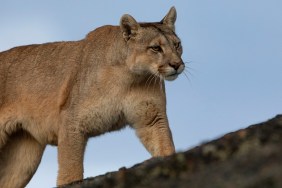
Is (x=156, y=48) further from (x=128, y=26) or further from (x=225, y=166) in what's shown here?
(x=225, y=166)

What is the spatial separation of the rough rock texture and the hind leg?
8.45 m

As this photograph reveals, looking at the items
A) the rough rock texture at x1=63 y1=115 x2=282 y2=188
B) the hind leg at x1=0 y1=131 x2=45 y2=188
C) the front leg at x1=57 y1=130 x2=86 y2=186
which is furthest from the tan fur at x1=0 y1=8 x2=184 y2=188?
the rough rock texture at x1=63 y1=115 x2=282 y2=188

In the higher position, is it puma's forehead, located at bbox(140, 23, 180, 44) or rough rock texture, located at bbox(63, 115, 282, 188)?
puma's forehead, located at bbox(140, 23, 180, 44)

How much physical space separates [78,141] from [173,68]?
7.81ft

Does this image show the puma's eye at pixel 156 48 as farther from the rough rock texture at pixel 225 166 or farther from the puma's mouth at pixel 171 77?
the rough rock texture at pixel 225 166

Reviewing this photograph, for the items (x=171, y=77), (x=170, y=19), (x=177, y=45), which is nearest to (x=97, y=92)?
(x=171, y=77)

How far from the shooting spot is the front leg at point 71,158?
1252 centimetres

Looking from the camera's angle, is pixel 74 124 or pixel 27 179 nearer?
pixel 74 124

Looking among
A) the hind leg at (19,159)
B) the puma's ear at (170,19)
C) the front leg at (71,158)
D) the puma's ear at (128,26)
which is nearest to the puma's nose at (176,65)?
the puma's ear at (128,26)

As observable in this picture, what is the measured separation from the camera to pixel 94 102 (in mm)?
12391

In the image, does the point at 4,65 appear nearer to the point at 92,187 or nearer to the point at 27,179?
the point at 27,179

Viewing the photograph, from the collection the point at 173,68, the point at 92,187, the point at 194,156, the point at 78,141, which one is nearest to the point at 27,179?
the point at 78,141

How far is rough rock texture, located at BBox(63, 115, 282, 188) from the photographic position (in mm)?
4312

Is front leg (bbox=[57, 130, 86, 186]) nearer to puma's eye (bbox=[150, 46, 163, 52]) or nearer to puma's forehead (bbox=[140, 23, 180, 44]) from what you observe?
puma's eye (bbox=[150, 46, 163, 52])
